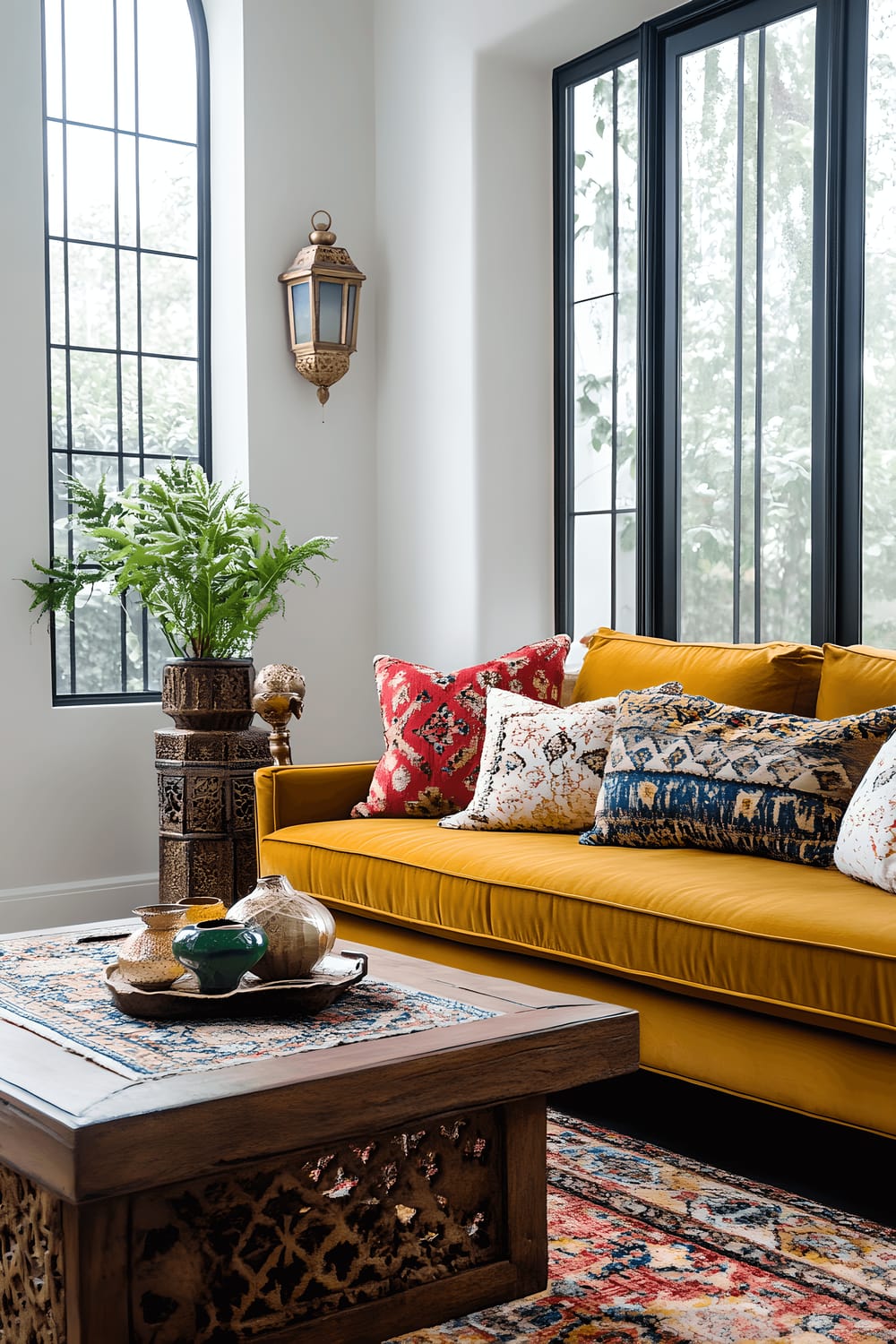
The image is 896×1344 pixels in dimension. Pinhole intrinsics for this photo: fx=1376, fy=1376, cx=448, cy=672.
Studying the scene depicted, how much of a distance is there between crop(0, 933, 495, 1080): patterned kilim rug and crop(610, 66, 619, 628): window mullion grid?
249cm

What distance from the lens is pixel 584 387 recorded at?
4438 mm

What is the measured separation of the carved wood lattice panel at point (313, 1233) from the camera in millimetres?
1544

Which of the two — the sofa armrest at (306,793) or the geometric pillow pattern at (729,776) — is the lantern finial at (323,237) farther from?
the geometric pillow pattern at (729,776)

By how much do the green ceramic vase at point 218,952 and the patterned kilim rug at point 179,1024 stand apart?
0.06 meters

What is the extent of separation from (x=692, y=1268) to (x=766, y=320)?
259 cm

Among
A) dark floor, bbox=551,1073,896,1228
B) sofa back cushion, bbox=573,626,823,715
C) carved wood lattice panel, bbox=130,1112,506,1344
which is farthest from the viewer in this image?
sofa back cushion, bbox=573,626,823,715

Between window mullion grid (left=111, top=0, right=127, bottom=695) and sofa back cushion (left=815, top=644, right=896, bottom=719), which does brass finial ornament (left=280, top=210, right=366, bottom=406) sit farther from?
sofa back cushion (left=815, top=644, right=896, bottom=719)

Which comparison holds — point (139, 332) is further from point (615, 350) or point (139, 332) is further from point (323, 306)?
point (615, 350)

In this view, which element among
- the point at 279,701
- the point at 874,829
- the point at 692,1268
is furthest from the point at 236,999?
the point at 279,701

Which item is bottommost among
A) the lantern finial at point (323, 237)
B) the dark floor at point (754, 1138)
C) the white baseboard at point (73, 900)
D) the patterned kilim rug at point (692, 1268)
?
the dark floor at point (754, 1138)

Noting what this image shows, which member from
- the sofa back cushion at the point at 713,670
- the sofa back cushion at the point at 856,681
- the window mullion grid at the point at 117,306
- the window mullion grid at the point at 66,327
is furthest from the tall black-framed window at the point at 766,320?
the window mullion grid at the point at 66,327

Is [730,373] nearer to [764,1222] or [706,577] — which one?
[706,577]

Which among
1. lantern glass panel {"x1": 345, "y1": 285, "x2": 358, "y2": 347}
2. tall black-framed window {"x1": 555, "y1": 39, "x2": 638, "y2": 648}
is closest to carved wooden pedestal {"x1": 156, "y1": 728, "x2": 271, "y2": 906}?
tall black-framed window {"x1": 555, "y1": 39, "x2": 638, "y2": 648}

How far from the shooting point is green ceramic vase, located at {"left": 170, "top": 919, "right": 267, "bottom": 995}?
1.77 metres
